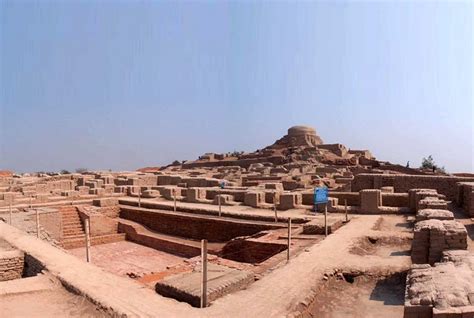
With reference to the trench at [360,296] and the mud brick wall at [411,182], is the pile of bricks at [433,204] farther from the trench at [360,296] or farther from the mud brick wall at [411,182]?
the mud brick wall at [411,182]

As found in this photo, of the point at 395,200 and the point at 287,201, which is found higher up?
the point at 395,200

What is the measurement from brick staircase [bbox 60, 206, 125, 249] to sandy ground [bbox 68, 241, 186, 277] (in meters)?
0.35

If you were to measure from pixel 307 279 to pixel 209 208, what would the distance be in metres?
10.5

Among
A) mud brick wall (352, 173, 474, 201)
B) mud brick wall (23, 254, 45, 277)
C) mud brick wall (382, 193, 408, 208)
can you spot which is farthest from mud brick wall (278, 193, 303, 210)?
mud brick wall (23, 254, 45, 277)

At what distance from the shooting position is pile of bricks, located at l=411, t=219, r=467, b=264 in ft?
22.2

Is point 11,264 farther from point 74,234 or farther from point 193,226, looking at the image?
point 74,234

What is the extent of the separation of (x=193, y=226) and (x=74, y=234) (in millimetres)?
5302

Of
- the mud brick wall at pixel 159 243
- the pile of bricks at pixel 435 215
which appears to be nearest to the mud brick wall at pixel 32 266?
the mud brick wall at pixel 159 243

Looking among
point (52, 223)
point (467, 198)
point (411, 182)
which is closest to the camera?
point (467, 198)

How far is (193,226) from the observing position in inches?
629

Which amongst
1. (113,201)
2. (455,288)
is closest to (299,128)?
(113,201)

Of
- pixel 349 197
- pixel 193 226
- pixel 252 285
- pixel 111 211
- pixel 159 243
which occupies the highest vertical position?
pixel 349 197

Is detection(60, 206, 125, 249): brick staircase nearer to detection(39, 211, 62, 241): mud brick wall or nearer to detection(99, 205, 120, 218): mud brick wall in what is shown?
detection(39, 211, 62, 241): mud brick wall

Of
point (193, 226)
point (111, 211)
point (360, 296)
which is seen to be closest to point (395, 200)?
point (193, 226)
